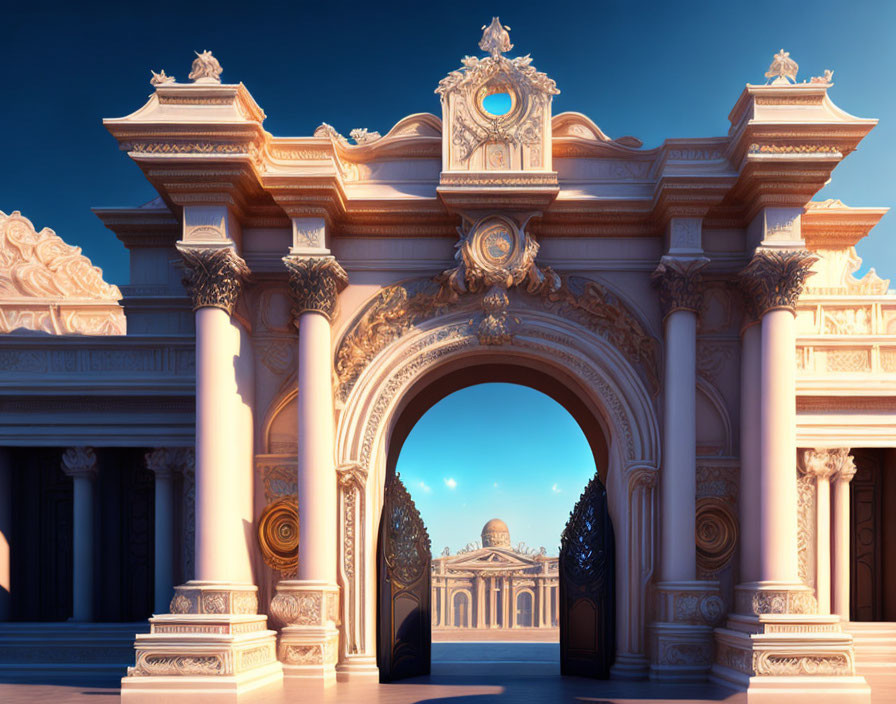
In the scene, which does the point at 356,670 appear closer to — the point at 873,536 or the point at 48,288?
the point at 873,536

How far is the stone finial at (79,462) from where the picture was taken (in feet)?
53.6

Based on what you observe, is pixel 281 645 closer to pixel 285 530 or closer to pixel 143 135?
pixel 285 530

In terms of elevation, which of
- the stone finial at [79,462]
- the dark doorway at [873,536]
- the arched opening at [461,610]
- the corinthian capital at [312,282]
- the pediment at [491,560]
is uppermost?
the corinthian capital at [312,282]

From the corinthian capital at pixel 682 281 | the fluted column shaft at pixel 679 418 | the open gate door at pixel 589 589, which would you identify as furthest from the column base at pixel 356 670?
the corinthian capital at pixel 682 281

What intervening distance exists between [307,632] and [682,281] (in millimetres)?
7526

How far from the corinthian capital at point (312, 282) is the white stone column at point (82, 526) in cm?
515

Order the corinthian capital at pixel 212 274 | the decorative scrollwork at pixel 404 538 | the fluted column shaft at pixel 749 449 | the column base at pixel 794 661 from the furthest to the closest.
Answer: the decorative scrollwork at pixel 404 538 < the fluted column shaft at pixel 749 449 < the corinthian capital at pixel 212 274 < the column base at pixel 794 661

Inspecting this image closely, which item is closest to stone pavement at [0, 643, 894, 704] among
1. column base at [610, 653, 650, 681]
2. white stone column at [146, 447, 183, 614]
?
column base at [610, 653, 650, 681]

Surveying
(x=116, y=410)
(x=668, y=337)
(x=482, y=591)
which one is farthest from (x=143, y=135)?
(x=482, y=591)

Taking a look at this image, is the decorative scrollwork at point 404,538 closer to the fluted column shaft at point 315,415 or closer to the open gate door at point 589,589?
the fluted column shaft at point 315,415

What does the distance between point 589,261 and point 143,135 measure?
275 inches

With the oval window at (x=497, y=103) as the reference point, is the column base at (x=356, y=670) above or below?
below

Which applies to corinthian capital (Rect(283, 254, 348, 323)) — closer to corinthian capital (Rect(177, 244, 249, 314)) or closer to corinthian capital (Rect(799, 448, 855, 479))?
corinthian capital (Rect(177, 244, 249, 314))

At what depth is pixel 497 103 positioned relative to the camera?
14.9m
